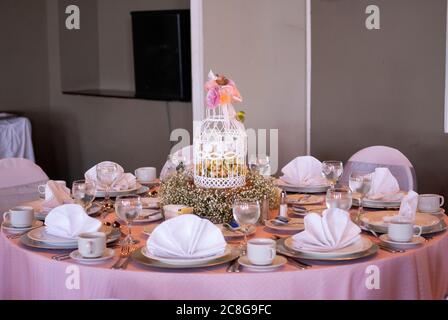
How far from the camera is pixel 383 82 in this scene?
15.8 feet

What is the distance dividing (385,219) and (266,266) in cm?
71

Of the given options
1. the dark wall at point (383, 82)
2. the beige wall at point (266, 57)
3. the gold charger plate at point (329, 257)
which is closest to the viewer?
the gold charger plate at point (329, 257)

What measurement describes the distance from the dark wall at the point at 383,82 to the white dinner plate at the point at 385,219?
65.8 inches

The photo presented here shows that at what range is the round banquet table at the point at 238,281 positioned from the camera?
232 cm

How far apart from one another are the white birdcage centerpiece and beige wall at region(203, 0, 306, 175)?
2.21 meters

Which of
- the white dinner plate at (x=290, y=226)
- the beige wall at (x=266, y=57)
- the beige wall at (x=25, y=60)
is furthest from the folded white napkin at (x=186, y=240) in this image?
the beige wall at (x=25, y=60)

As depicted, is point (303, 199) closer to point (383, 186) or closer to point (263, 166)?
point (263, 166)

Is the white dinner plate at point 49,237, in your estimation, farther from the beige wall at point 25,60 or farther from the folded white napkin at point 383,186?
the beige wall at point 25,60

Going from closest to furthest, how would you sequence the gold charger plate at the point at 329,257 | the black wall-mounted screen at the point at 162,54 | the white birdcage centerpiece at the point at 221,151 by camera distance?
the gold charger plate at the point at 329,257 → the white birdcage centerpiece at the point at 221,151 → the black wall-mounted screen at the point at 162,54

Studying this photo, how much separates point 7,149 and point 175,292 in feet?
13.3

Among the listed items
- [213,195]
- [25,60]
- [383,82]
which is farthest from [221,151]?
[25,60]

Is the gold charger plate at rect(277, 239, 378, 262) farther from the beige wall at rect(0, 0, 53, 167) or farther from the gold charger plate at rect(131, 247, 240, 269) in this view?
the beige wall at rect(0, 0, 53, 167)

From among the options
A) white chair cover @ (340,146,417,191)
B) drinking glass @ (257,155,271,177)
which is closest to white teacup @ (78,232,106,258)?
drinking glass @ (257,155,271,177)

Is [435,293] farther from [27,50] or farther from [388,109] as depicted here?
[27,50]
